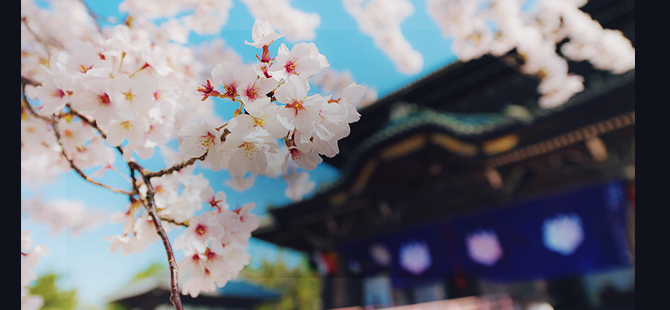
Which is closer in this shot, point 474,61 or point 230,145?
point 230,145

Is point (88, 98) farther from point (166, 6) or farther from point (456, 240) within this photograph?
point (456, 240)

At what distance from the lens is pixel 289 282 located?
1823 cm

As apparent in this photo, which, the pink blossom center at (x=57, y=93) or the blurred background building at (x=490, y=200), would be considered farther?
the blurred background building at (x=490, y=200)

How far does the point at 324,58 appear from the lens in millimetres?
777

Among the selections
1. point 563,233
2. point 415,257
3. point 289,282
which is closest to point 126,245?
point 563,233

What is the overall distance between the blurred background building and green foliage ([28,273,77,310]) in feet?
60.9

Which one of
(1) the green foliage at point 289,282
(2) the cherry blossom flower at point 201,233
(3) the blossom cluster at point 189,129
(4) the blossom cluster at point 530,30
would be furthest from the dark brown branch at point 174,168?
(1) the green foliage at point 289,282

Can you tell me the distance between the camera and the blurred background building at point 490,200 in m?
4.17

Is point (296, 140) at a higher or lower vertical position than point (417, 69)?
lower

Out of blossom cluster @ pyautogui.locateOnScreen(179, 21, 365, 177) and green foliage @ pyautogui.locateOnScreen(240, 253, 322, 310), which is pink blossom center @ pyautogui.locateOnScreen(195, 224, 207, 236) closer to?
blossom cluster @ pyautogui.locateOnScreen(179, 21, 365, 177)

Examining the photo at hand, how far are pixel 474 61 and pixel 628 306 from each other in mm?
4301

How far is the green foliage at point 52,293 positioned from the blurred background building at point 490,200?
18.6 metres

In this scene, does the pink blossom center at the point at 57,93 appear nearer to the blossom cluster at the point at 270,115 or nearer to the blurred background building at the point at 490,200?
the blossom cluster at the point at 270,115
